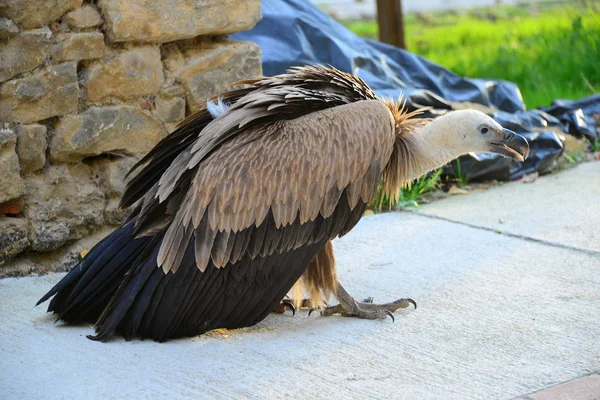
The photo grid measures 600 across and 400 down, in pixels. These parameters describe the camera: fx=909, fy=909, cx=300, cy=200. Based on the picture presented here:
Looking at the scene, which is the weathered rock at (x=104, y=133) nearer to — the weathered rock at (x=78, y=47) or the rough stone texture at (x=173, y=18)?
the weathered rock at (x=78, y=47)

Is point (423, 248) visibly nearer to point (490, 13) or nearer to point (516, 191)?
point (516, 191)

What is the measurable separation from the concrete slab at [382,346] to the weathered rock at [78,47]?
1138 millimetres

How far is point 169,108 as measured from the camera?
195 inches

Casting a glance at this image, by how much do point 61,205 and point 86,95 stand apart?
0.58 meters

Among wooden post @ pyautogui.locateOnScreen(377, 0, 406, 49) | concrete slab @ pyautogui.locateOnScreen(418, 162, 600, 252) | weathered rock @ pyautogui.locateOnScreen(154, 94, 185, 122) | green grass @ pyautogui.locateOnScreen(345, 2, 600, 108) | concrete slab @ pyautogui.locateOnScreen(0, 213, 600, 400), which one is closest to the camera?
concrete slab @ pyautogui.locateOnScreen(0, 213, 600, 400)

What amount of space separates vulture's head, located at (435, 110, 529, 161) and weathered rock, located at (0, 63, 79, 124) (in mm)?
1853

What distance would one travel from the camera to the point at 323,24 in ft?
22.9

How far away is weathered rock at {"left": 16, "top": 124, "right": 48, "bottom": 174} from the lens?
449 centimetres

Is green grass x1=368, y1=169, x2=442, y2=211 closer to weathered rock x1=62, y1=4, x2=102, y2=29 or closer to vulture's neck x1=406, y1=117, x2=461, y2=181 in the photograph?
vulture's neck x1=406, y1=117, x2=461, y2=181

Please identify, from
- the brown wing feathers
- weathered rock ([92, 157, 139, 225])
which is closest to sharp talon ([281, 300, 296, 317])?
the brown wing feathers

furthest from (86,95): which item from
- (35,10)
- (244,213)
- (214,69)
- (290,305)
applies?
(290,305)

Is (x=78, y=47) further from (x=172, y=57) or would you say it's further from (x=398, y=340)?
(x=398, y=340)

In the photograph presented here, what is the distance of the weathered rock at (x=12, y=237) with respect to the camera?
4.50 meters

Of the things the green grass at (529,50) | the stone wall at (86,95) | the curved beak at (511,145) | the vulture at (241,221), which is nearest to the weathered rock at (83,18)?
the stone wall at (86,95)
